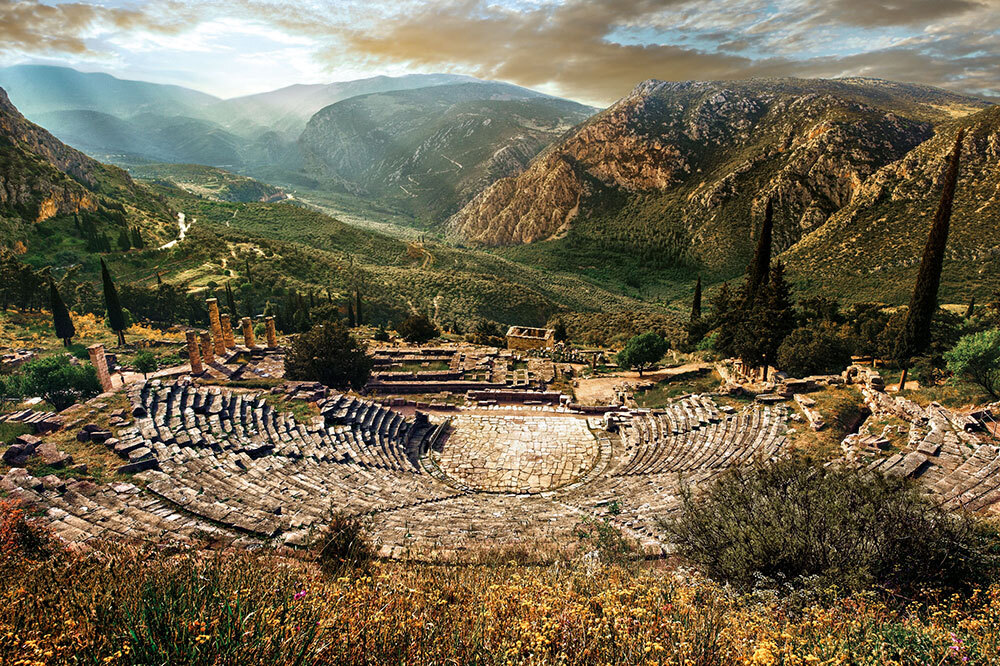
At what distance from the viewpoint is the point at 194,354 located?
21234mm

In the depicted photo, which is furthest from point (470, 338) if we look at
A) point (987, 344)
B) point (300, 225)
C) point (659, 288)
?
point (300, 225)

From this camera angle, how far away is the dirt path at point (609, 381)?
22781 millimetres

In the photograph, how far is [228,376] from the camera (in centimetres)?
2134

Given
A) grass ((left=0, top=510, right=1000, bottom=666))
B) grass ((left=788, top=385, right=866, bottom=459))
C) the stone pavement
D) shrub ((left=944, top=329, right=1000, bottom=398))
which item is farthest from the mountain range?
grass ((left=0, top=510, right=1000, bottom=666))

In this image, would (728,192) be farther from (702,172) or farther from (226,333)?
(226,333)

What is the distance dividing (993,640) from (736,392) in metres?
15.1

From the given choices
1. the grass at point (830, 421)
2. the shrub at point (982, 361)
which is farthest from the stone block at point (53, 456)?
the shrub at point (982, 361)

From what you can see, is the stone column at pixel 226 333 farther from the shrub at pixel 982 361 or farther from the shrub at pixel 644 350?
the shrub at pixel 982 361

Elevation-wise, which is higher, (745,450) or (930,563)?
(930,563)

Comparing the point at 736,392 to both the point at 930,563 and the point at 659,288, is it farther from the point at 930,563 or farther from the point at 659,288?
the point at 659,288

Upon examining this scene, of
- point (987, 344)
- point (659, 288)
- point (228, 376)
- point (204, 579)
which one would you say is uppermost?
point (204, 579)

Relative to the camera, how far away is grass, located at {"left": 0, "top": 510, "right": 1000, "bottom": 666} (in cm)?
375

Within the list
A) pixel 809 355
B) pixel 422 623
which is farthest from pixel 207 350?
pixel 809 355

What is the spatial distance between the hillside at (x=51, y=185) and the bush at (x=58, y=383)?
3794 centimetres
